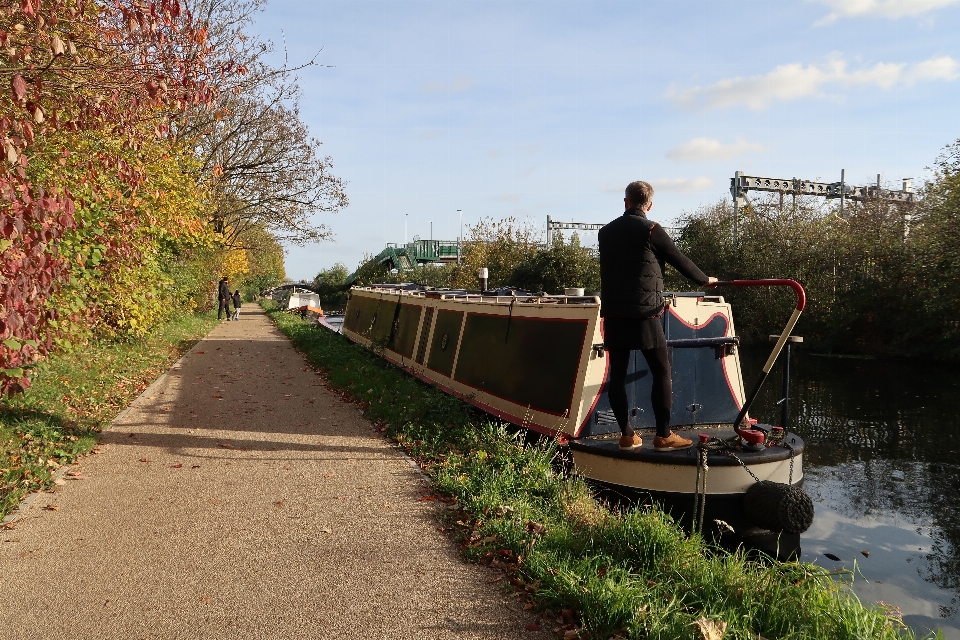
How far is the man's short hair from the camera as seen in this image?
525 cm

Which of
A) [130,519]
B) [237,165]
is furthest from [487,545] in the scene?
[237,165]

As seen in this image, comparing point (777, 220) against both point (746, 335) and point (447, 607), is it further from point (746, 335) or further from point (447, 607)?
point (447, 607)

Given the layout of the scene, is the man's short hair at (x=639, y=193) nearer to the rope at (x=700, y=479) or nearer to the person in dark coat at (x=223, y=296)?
the rope at (x=700, y=479)

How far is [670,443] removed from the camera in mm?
5559

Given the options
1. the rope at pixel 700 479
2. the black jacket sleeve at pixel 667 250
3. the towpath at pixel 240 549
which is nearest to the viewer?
the towpath at pixel 240 549

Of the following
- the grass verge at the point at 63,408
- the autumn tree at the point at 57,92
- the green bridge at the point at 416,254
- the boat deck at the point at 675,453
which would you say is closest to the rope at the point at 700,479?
the boat deck at the point at 675,453

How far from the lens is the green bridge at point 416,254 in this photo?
49.0 metres

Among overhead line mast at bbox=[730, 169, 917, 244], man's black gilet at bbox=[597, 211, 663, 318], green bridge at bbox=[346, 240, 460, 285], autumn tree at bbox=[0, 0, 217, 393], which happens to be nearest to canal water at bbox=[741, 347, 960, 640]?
man's black gilet at bbox=[597, 211, 663, 318]

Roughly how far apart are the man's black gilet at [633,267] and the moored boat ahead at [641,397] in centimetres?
89

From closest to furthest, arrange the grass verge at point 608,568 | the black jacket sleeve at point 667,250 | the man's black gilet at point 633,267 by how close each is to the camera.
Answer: the grass verge at point 608,568, the black jacket sleeve at point 667,250, the man's black gilet at point 633,267

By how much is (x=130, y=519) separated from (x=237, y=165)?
18.1 meters

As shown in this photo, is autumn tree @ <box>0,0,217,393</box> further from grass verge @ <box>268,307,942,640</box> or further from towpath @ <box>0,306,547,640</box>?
grass verge @ <box>268,307,942,640</box>

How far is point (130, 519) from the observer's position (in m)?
4.76

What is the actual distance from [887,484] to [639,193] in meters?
6.09
